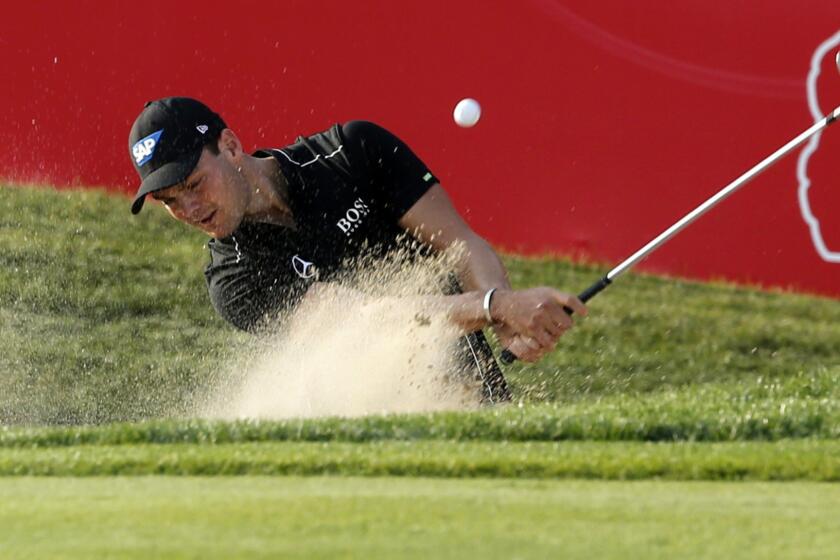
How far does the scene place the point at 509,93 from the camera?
7891 millimetres

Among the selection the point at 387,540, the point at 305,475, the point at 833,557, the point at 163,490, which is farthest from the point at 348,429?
the point at 833,557

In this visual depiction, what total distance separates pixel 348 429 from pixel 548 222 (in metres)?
3.70

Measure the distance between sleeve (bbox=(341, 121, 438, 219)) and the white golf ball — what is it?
2.36 meters

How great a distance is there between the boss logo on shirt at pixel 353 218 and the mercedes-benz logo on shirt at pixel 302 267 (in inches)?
6.2

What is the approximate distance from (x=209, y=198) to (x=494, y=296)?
93 cm

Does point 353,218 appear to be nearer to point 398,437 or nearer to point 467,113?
point 398,437

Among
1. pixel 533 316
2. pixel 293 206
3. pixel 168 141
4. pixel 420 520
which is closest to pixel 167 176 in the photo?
pixel 168 141

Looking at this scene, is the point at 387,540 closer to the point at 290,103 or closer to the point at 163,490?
the point at 163,490

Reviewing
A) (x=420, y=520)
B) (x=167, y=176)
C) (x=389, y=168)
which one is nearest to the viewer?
(x=420, y=520)

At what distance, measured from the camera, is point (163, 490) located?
339cm

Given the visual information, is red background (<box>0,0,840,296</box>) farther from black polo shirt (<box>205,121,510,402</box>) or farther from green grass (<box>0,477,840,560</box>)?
green grass (<box>0,477,840,560</box>)

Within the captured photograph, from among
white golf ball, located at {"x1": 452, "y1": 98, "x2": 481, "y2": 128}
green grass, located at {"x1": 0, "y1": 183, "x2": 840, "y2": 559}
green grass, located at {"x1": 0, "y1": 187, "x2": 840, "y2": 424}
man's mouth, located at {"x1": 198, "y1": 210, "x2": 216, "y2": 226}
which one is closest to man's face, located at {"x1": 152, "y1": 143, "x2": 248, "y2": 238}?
man's mouth, located at {"x1": 198, "y1": 210, "x2": 216, "y2": 226}

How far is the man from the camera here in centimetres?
488

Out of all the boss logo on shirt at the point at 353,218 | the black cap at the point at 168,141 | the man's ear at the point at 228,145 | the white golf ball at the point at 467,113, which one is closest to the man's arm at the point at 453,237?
the boss logo on shirt at the point at 353,218
